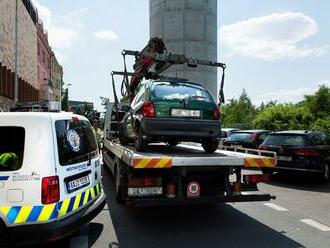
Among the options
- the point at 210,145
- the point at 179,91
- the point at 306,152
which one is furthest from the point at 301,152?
the point at 179,91

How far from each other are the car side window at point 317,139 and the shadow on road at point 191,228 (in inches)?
191

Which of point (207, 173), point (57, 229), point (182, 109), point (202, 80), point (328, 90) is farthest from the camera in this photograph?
point (328, 90)

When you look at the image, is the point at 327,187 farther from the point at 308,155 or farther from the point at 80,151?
the point at 80,151

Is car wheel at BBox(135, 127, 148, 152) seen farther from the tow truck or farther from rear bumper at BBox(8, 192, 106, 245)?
rear bumper at BBox(8, 192, 106, 245)

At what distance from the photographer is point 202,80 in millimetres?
33688

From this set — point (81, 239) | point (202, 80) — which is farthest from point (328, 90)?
point (81, 239)

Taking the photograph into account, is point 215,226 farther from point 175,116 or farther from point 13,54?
point 13,54

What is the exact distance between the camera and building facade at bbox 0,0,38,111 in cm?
2395

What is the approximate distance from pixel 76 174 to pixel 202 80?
28622mm


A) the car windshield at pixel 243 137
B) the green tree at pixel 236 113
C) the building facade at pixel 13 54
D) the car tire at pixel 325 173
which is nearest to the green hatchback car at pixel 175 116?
the car tire at pixel 325 173

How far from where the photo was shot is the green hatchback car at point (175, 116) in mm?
7926

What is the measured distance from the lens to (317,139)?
12.5 m

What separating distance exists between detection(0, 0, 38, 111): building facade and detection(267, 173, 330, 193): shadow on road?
13642 mm

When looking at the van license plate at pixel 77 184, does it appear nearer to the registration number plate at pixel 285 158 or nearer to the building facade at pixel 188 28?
the registration number plate at pixel 285 158
